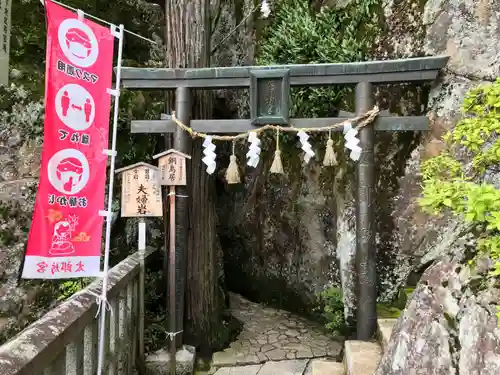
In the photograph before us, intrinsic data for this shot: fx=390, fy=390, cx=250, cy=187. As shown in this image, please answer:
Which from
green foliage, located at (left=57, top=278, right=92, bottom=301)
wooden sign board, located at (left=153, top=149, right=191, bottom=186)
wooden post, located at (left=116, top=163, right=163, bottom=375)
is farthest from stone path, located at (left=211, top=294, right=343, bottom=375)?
wooden sign board, located at (left=153, top=149, right=191, bottom=186)

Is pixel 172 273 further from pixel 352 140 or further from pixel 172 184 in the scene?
pixel 352 140

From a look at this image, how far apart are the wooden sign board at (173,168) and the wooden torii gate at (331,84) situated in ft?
1.02

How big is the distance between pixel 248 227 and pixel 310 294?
185cm

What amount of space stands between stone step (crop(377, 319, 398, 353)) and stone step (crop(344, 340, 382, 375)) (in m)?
0.10

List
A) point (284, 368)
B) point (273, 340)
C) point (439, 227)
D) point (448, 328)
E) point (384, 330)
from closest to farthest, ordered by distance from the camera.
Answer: point (448, 328), point (384, 330), point (439, 227), point (284, 368), point (273, 340)

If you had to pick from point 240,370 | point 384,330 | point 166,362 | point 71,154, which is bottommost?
point 240,370

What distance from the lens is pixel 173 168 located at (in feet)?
15.0

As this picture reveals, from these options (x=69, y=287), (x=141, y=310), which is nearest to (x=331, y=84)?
(x=141, y=310)

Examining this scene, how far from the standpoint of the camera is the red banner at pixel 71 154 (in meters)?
2.81

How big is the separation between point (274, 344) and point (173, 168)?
308 cm

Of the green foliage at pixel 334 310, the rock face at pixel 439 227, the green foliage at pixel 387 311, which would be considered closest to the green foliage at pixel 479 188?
the rock face at pixel 439 227

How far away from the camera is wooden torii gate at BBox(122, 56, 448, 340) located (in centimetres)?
455

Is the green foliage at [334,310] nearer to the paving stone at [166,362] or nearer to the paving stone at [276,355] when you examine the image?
the paving stone at [276,355]

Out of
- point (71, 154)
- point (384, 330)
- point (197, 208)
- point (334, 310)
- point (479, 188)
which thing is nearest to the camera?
point (479, 188)
